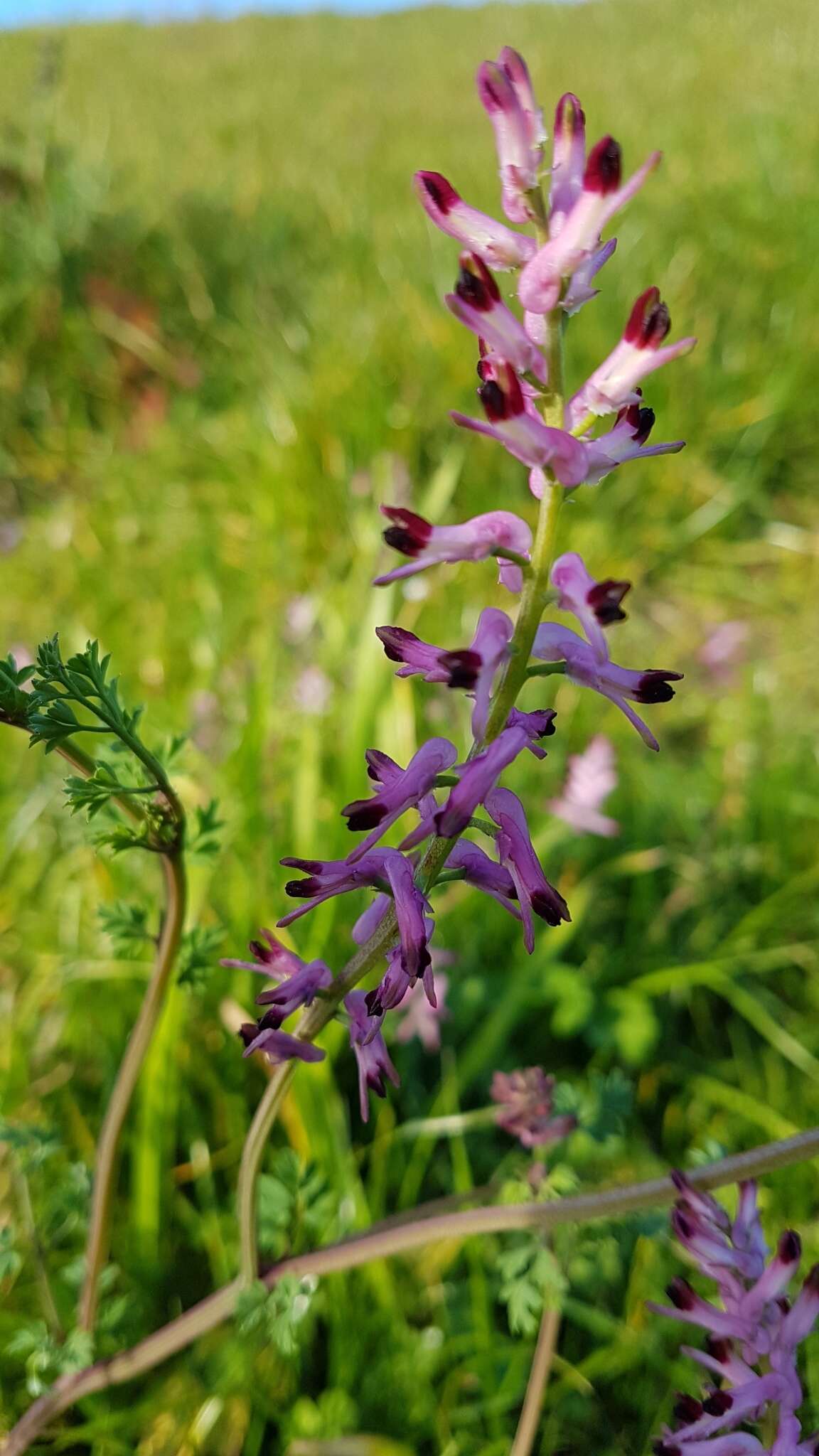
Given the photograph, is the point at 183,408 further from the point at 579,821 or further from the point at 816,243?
the point at 579,821

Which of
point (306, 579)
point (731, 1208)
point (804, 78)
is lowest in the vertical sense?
point (731, 1208)

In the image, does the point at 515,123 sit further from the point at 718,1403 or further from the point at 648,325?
the point at 718,1403

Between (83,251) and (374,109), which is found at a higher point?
(374,109)

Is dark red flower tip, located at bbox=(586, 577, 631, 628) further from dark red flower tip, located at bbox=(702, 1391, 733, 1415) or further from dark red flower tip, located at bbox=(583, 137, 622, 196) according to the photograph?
dark red flower tip, located at bbox=(702, 1391, 733, 1415)

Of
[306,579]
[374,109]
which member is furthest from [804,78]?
[306,579]

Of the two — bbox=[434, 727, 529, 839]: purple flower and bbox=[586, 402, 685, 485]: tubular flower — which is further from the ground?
bbox=[586, 402, 685, 485]: tubular flower

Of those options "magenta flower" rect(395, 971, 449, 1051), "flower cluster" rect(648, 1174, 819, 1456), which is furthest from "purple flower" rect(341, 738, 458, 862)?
"magenta flower" rect(395, 971, 449, 1051)
